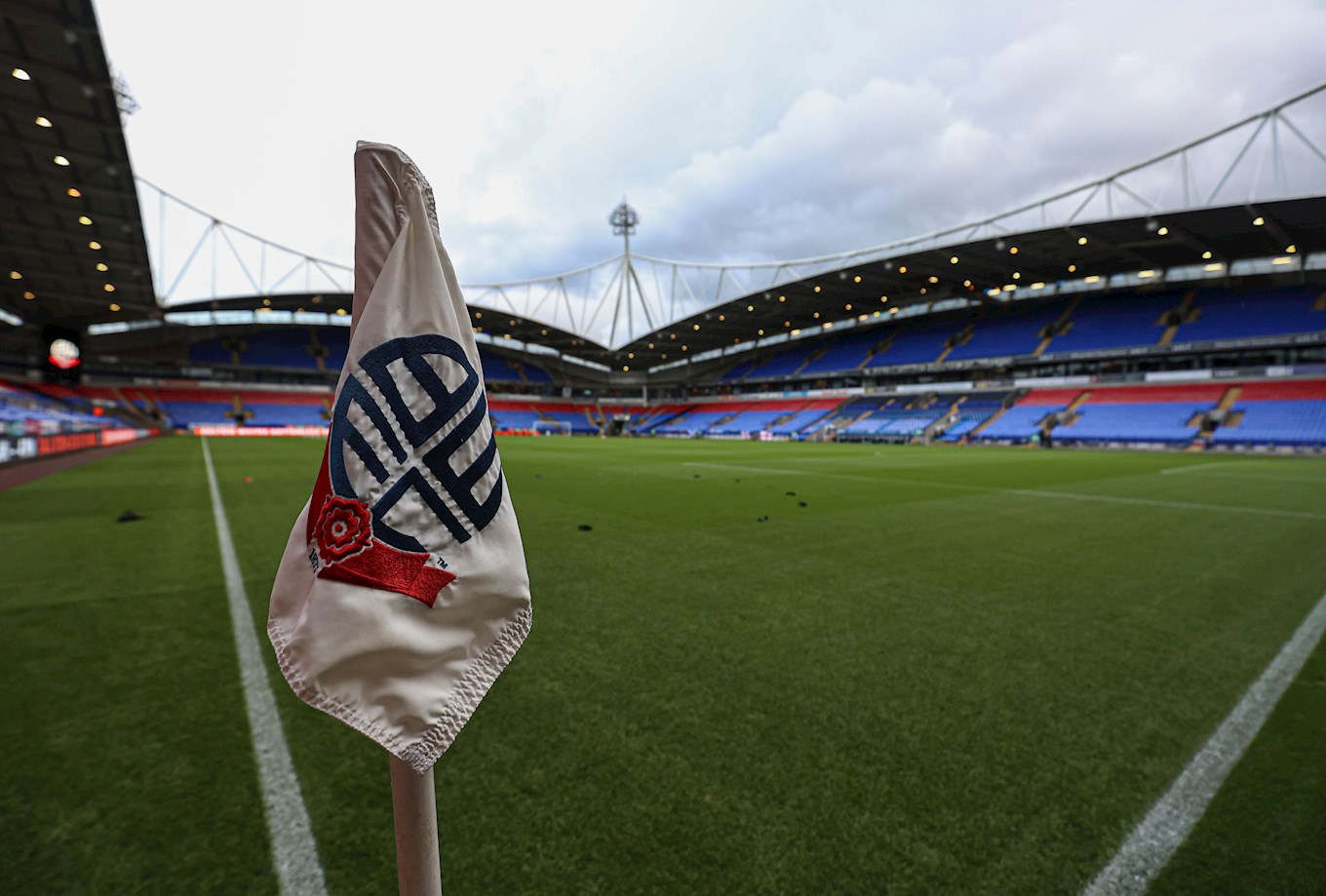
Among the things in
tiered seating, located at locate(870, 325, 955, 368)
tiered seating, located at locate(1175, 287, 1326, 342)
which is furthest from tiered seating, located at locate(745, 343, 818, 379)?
tiered seating, located at locate(1175, 287, 1326, 342)

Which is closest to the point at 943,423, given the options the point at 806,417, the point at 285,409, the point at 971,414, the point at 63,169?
the point at 971,414

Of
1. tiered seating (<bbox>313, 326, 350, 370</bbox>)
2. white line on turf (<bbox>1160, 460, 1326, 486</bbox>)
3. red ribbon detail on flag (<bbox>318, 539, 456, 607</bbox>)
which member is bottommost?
white line on turf (<bbox>1160, 460, 1326, 486</bbox>)

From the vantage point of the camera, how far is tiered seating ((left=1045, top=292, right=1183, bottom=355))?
37.7 m

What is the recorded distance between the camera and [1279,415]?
2933 centimetres

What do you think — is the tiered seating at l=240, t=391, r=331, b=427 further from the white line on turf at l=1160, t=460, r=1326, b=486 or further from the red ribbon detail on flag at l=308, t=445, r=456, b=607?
the red ribbon detail on flag at l=308, t=445, r=456, b=607

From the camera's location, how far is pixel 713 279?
85562 millimetres

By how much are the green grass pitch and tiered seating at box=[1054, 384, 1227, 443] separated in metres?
32.1

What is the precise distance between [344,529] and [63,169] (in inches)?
867

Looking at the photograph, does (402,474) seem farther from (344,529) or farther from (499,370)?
(499,370)

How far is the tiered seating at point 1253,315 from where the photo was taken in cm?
3238

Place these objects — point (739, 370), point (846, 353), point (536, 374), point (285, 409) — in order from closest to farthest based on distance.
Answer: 1. point (285, 409)
2. point (846, 353)
3. point (739, 370)
4. point (536, 374)

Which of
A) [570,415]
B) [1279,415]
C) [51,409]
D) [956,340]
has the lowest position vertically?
[570,415]

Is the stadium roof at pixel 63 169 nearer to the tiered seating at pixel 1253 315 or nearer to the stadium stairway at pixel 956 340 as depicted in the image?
the stadium stairway at pixel 956 340

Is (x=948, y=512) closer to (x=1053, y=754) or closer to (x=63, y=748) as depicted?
(x=1053, y=754)
